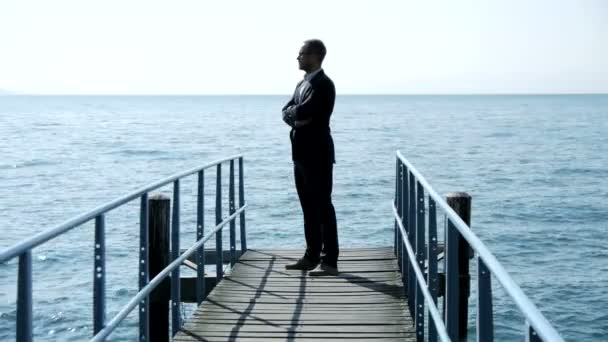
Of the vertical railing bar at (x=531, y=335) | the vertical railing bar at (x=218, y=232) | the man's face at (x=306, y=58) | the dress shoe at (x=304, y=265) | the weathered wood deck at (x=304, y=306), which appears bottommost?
the weathered wood deck at (x=304, y=306)

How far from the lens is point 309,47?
683 centimetres

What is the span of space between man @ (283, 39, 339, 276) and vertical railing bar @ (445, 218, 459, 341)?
10.5ft

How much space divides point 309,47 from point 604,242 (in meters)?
18.0

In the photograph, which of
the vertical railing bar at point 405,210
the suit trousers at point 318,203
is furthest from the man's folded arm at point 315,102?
the vertical railing bar at point 405,210

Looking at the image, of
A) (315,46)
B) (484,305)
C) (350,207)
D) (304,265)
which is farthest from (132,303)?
(350,207)

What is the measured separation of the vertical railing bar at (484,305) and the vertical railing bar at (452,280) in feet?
2.86

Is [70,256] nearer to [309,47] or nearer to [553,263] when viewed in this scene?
[553,263]

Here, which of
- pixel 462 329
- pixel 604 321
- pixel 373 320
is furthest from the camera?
pixel 604 321

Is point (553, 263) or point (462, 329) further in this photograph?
point (553, 263)

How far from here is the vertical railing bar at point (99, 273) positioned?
3871 millimetres

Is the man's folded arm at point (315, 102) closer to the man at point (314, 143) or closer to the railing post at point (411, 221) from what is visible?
the man at point (314, 143)

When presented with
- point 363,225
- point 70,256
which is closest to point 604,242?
point 363,225

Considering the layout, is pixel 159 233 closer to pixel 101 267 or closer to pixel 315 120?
pixel 315 120

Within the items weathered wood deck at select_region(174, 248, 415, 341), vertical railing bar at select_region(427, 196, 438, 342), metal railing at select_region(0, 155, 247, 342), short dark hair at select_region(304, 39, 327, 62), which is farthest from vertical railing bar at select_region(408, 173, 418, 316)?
metal railing at select_region(0, 155, 247, 342)
